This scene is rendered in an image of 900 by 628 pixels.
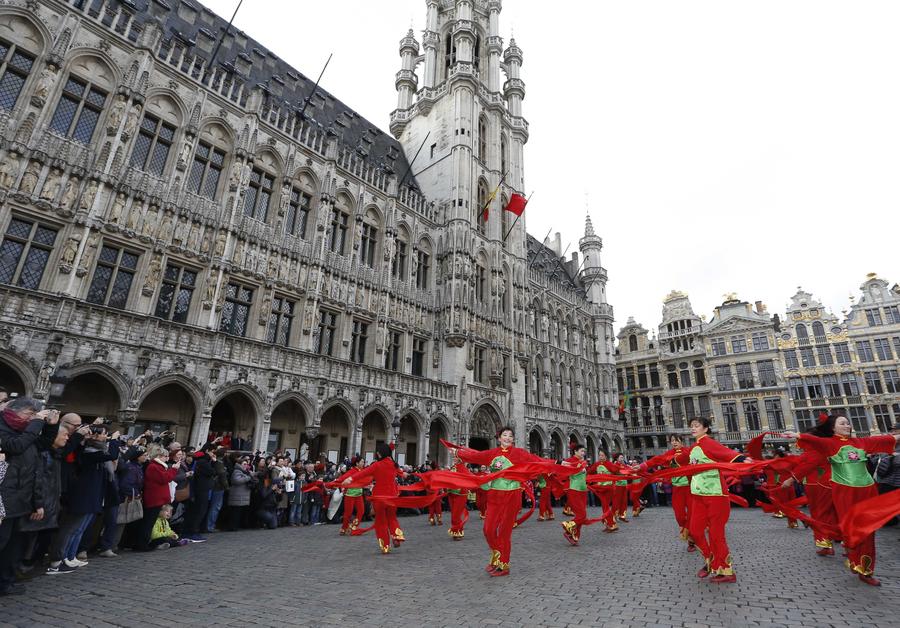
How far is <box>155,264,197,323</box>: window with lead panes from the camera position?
15672mm

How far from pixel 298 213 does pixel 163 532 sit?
15187 mm

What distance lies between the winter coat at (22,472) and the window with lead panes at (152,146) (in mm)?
14133

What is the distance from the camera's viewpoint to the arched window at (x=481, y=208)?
2911 centimetres

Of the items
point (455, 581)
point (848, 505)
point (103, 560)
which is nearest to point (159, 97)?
point (103, 560)

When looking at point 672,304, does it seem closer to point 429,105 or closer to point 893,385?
point 893,385

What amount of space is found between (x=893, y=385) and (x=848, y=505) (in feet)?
137

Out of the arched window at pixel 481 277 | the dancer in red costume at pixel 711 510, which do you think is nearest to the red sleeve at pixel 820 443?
the dancer in red costume at pixel 711 510

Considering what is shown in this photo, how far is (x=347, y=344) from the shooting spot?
20547 millimetres

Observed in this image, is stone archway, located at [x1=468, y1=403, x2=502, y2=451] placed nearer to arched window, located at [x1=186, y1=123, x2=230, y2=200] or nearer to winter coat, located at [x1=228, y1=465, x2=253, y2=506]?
winter coat, located at [x1=228, y1=465, x2=253, y2=506]

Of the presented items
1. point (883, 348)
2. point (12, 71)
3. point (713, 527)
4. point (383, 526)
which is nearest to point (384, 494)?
point (383, 526)

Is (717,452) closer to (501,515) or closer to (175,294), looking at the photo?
(501,515)

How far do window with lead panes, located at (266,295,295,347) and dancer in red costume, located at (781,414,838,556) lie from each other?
16.6 metres

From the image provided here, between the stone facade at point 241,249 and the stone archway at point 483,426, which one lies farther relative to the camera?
the stone archway at point 483,426

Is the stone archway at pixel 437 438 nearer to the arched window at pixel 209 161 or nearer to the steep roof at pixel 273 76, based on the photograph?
the arched window at pixel 209 161
